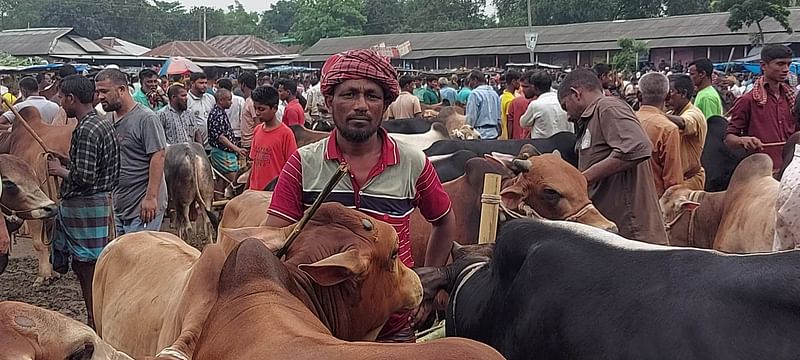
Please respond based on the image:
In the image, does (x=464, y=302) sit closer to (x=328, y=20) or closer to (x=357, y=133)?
(x=357, y=133)

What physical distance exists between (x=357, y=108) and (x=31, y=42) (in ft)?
163

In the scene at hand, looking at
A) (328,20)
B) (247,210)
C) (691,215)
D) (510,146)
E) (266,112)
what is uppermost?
(328,20)

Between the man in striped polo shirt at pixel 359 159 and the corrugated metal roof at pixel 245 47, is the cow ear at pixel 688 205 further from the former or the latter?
the corrugated metal roof at pixel 245 47

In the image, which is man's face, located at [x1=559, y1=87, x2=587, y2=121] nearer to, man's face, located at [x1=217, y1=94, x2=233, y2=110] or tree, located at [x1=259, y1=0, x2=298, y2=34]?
man's face, located at [x1=217, y1=94, x2=233, y2=110]

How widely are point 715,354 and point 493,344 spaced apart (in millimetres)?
947

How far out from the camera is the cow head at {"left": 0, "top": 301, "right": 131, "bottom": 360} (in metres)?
1.96

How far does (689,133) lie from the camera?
7.38m

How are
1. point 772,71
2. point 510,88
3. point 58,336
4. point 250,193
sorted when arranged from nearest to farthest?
point 58,336, point 250,193, point 772,71, point 510,88

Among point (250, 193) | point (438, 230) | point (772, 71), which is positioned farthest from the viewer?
point (772, 71)

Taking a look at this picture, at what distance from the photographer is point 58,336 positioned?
2.05 metres

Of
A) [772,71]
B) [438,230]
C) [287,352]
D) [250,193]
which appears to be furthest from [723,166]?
[287,352]

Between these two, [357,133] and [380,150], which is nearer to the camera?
[357,133]

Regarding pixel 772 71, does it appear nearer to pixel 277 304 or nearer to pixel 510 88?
pixel 277 304

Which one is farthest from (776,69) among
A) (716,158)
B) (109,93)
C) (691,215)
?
(109,93)
